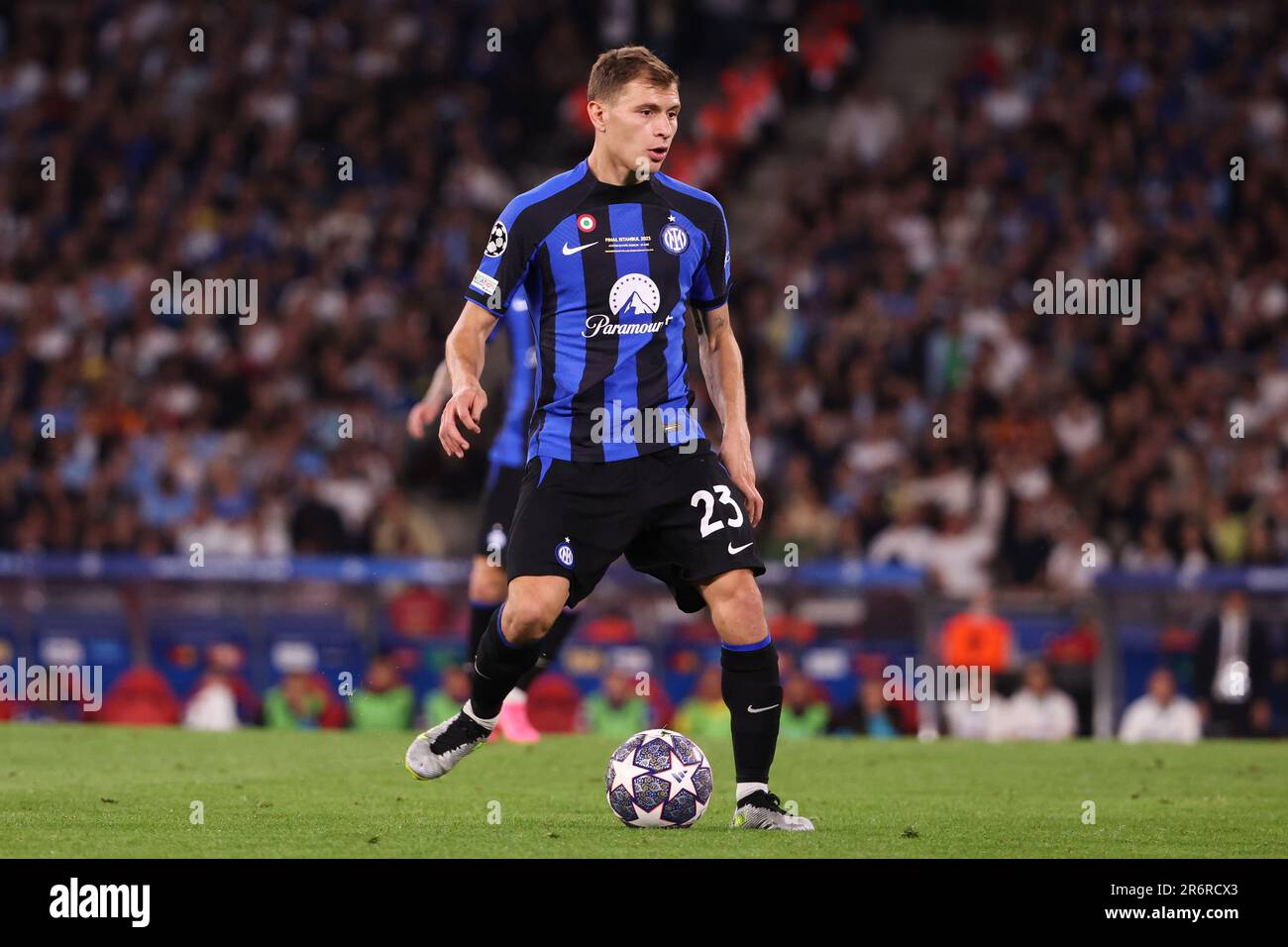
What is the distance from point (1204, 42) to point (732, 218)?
5327mm

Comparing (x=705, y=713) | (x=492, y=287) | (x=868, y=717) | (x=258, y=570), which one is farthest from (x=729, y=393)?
(x=258, y=570)

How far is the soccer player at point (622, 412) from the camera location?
290 inches

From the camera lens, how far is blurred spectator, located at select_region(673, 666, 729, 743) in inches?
568

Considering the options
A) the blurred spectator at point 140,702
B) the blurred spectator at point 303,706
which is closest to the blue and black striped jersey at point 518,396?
the blurred spectator at point 303,706

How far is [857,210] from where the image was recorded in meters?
20.7

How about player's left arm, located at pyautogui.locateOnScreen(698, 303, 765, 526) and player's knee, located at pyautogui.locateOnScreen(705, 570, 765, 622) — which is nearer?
player's knee, located at pyautogui.locateOnScreen(705, 570, 765, 622)

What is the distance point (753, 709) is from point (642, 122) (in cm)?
218

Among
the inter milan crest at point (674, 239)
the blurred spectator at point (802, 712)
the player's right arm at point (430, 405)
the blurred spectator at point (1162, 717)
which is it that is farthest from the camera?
the blurred spectator at point (1162, 717)

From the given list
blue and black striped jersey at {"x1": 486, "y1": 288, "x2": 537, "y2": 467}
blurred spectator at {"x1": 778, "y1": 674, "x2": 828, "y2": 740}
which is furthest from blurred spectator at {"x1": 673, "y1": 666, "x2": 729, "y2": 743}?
blue and black striped jersey at {"x1": 486, "y1": 288, "x2": 537, "y2": 467}

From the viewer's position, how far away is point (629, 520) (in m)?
7.38

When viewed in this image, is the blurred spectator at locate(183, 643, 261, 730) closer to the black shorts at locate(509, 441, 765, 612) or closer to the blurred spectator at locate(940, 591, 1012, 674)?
the blurred spectator at locate(940, 591, 1012, 674)

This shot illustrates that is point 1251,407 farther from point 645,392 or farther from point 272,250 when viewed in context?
point 645,392

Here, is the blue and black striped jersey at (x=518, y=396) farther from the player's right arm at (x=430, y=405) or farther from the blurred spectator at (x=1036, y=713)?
the blurred spectator at (x=1036, y=713)

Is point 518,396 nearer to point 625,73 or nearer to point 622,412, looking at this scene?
point 622,412
